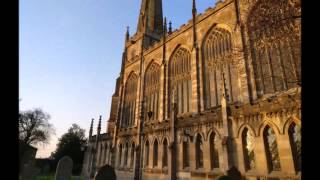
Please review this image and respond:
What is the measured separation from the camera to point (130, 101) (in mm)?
33125

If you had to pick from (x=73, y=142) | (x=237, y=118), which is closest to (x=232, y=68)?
(x=237, y=118)

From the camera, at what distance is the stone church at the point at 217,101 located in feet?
37.7

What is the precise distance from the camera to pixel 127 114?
32750 mm

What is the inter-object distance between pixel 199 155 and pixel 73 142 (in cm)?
3501

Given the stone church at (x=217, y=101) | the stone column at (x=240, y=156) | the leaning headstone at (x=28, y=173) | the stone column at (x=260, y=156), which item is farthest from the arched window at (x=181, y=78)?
the leaning headstone at (x=28, y=173)

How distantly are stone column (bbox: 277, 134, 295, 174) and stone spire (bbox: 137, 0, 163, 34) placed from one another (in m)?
31.5

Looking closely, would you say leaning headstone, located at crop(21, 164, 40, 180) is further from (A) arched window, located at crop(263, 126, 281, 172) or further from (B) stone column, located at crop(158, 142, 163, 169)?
(A) arched window, located at crop(263, 126, 281, 172)

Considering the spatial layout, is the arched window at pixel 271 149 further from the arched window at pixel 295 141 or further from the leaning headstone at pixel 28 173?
the leaning headstone at pixel 28 173

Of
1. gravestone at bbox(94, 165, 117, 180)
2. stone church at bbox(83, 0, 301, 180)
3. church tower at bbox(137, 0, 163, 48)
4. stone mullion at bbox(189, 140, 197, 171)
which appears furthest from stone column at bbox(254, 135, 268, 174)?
church tower at bbox(137, 0, 163, 48)

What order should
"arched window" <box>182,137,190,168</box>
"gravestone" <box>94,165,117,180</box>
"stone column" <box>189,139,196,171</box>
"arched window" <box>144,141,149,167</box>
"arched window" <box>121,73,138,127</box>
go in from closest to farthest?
1. "gravestone" <box>94,165,117,180</box>
2. "stone column" <box>189,139,196,171</box>
3. "arched window" <box>182,137,190,168</box>
4. "arched window" <box>144,141,149,167</box>
5. "arched window" <box>121,73,138,127</box>

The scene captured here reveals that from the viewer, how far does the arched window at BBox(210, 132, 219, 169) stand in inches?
595

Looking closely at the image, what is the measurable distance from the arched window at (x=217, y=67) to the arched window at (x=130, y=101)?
44.7 feet

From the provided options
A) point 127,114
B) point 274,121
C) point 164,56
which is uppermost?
point 164,56
